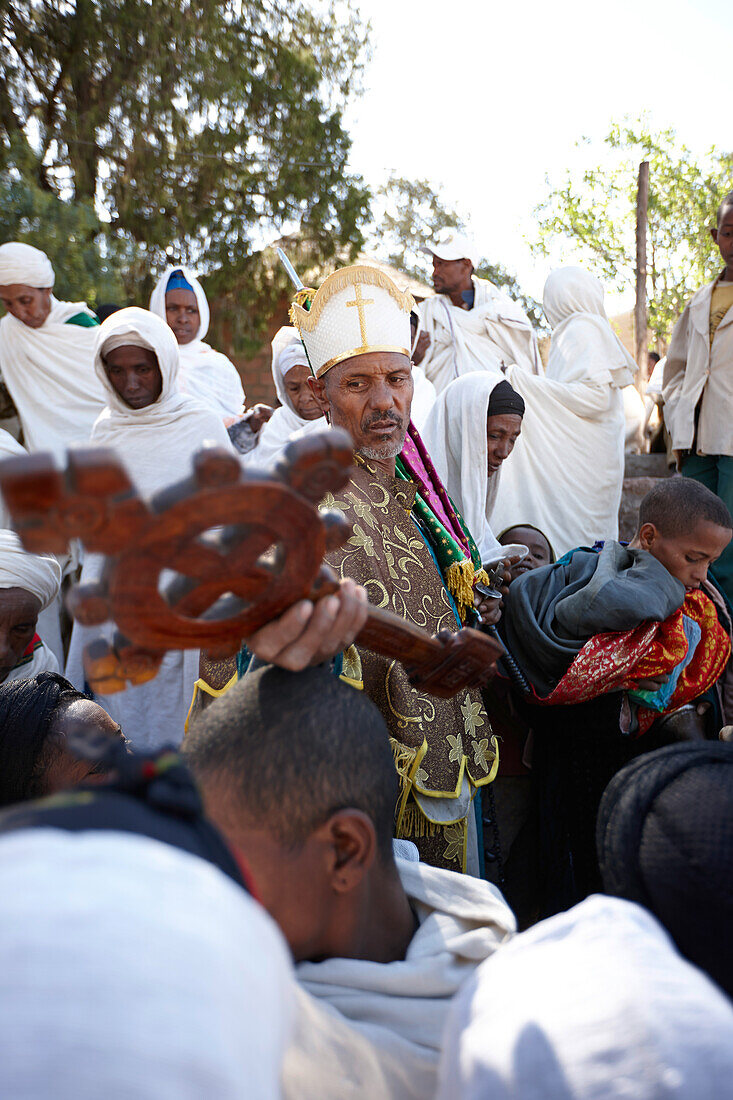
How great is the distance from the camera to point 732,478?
5.47m

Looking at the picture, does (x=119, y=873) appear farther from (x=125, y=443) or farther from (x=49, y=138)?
(x=49, y=138)

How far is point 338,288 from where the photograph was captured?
3018 millimetres

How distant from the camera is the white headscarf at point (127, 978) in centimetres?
61

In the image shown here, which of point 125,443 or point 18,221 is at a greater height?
point 18,221

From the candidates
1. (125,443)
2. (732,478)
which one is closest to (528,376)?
(732,478)

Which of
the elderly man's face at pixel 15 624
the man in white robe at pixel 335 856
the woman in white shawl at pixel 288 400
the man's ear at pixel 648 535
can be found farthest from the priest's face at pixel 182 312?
the man in white robe at pixel 335 856

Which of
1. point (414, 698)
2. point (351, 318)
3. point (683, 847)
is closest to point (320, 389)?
point (351, 318)

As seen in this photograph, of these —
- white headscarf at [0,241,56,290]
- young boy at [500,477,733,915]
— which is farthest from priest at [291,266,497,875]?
white headscarf at [0,241,56,290]

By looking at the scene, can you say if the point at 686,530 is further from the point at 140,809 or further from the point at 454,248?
the point at 454,248

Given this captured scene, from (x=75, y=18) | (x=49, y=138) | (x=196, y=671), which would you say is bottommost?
(x=196, y=671)

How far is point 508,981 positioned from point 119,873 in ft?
1.75

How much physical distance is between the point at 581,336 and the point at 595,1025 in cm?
623

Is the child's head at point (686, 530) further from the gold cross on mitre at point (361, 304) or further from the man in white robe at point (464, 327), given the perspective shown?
the man in white robe at point (464, 327)

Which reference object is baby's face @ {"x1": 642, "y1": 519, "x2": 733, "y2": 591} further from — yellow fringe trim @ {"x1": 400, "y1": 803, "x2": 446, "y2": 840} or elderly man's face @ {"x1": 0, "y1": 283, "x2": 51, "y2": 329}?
elderly man's face @ {"x1": 0, "y1": 283, "x2": 51, "y2": 329}
